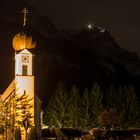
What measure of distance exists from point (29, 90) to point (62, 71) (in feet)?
235

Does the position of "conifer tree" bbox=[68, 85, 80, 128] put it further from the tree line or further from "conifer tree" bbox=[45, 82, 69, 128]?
"conifer tree" bbox=[45, 82, 69, 128]

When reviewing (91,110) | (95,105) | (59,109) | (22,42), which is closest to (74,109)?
(59,109)

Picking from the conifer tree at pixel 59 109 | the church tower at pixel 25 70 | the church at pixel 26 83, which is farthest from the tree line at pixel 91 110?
the church tower at pixel 25 70

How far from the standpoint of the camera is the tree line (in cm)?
7531

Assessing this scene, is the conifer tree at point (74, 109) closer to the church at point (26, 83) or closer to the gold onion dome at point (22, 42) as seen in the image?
the church at point (26, 83)

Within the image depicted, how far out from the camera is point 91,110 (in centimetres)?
7694

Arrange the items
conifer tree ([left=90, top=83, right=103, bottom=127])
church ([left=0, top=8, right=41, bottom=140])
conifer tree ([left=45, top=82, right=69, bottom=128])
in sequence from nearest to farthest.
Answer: church ([left=0, top=8, right=41, bottom=140]) → conifer tree ([left=45, top=82, right=69, bottom=128]) → conifer tree ([left=90, top=83, right=103, bottom=127])

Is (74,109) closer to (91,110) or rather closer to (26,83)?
(91,110)

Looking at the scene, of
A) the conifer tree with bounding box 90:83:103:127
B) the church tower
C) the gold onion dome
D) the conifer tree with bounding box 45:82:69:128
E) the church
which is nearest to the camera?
the church

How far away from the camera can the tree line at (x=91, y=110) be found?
75.3 meters

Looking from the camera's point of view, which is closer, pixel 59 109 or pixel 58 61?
pixel 59 109

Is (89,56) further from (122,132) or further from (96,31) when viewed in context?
(122,132)

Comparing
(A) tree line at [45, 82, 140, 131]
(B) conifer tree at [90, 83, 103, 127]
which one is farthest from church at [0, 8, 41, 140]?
(B) conifer tree at [90, 83, 103, 127]

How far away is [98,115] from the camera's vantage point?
76250 mm
